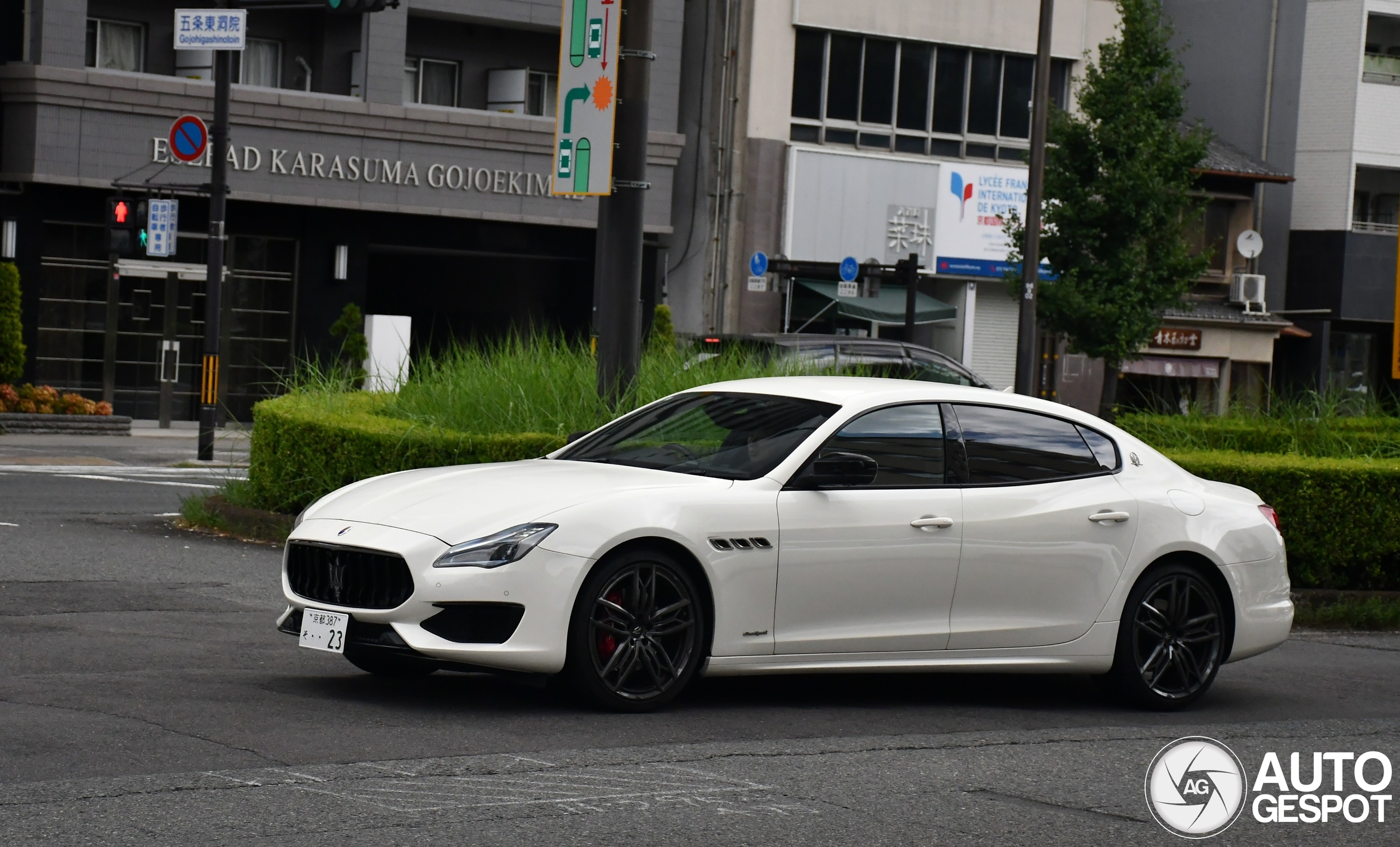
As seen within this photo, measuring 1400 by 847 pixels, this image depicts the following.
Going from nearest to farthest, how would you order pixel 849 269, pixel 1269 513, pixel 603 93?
pixel 1269 513, pixel 603 93, pixel 849 269

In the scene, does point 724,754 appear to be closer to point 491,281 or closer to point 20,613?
point 20,613

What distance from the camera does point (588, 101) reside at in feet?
43.2

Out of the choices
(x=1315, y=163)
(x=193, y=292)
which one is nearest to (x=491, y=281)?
(x=193, y=292)

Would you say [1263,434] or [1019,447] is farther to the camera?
[1263,434]

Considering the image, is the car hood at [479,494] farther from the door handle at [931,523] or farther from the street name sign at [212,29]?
the street name sign at [212,29]

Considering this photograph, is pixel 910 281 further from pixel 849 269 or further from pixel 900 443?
pixel 900 443

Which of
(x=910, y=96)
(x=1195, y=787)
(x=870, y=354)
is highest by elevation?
(x=910, y=96)

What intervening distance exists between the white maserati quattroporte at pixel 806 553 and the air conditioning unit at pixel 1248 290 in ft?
111

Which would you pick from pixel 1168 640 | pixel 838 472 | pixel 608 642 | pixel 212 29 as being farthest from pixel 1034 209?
pixel 608 642

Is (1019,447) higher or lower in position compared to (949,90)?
lower

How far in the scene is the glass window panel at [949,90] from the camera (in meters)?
39.0

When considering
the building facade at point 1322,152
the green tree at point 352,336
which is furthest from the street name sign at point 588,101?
the building facade at point 1322,152

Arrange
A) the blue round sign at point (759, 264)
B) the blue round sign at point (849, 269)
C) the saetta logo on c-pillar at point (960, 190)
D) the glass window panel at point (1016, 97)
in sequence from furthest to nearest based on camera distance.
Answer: the glass window panel at point (1016, 97) < the saetta logo on c-pillar at point (960, 190) < the blue round sign at point (759, 264) < the blue round sign at point (849, 269)

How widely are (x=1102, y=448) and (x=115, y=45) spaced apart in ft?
84.7
